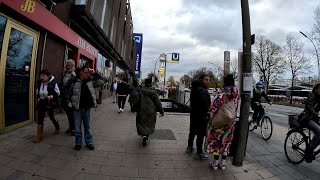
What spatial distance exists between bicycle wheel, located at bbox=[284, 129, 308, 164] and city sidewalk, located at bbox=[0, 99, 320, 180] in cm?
17

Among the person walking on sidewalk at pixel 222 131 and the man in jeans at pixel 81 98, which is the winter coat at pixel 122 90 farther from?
the person walking on sidewalk at pixel 222 131

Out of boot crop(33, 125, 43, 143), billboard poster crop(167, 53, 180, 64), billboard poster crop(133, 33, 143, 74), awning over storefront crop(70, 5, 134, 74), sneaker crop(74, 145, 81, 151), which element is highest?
billboard poster crop(133, 33, 143, 74)

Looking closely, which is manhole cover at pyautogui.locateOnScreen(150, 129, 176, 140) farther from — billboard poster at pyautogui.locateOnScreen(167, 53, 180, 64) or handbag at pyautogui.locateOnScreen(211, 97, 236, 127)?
billboard poster at pyautogui.locateOnScreen(167, 53, 180, 64)

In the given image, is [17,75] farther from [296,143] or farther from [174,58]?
[174,58]

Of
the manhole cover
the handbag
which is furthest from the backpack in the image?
the handbag

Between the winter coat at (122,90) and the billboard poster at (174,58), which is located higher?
the billboard poster at (174,58)

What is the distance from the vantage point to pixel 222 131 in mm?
4797

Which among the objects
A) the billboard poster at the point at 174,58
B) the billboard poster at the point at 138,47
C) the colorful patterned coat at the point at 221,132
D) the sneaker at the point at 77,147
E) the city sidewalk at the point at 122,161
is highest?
the billboard poster at the point at 138,47

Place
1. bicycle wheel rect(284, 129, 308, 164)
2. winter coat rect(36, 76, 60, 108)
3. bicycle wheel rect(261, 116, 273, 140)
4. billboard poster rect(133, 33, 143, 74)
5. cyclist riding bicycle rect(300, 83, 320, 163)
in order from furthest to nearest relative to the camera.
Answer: billboard poster rect(133, 33, 143, 74) < bicycle wheel rect(261, 116, 273, 140) < winter coat rect(36, 76, 60, 108) < bicycle wheel rect(284, 129, 308, 164) < cyclist riding bicycle rect(300, 83, 320, 163)

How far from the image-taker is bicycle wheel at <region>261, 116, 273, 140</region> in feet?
25.0

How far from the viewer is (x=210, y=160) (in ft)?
17.6

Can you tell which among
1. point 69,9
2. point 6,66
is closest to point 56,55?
point 69,9

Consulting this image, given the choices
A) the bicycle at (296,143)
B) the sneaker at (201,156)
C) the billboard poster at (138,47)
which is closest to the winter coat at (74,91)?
the sneaker at (201,156)

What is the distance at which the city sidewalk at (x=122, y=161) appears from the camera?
4.30 meters
